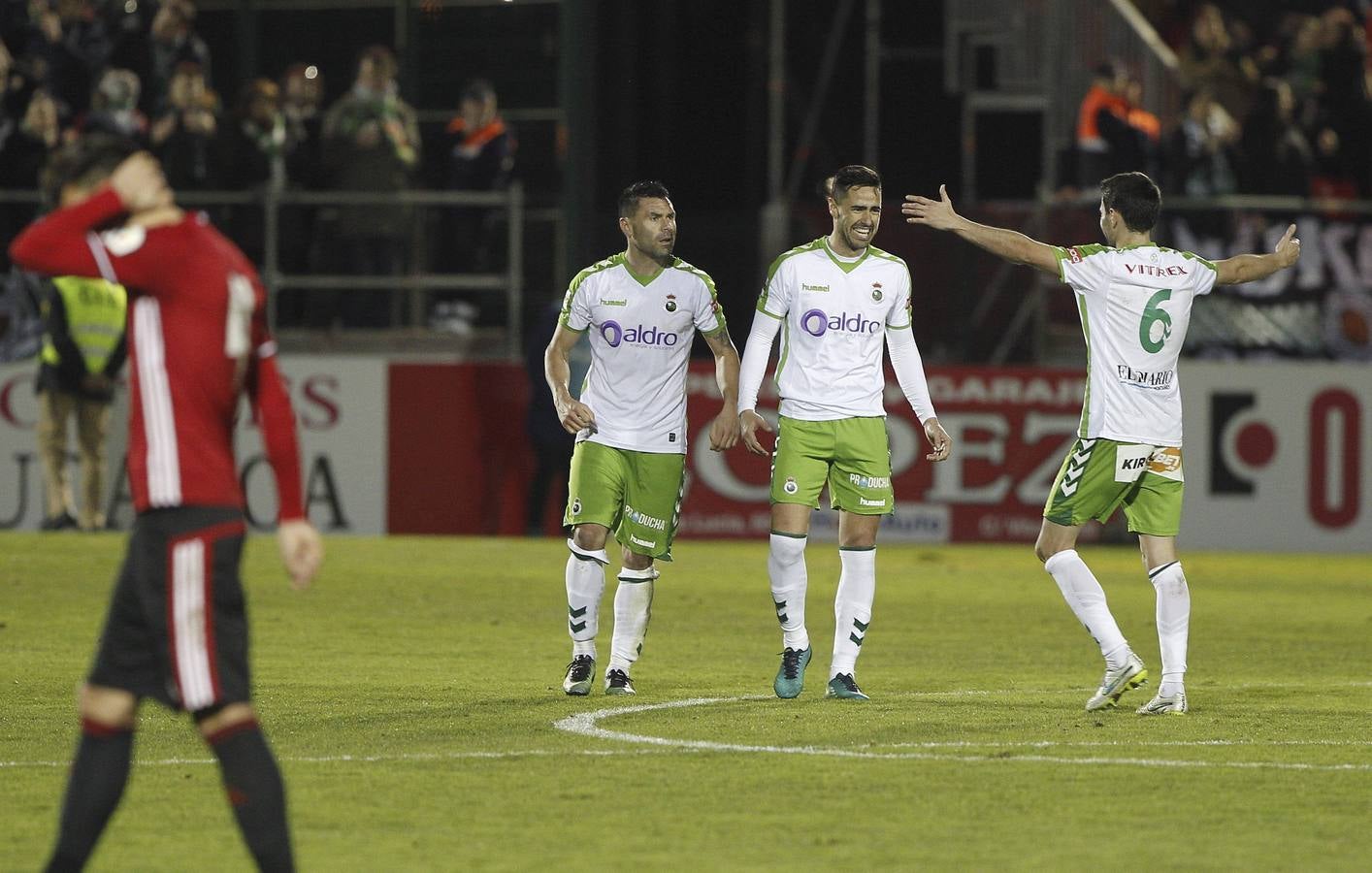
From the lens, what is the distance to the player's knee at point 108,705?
5.45 m

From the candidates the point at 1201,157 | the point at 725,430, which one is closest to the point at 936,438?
the point at 725,430

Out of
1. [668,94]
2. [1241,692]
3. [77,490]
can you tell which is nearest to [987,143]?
[668,94]

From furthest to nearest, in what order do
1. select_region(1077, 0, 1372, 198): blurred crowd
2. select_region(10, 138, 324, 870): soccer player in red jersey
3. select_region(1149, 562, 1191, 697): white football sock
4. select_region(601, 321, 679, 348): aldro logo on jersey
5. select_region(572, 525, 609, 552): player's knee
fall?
1. select_region(1077, 0, 1372, 198): blurred crowd
2. select_region(601, 321, 679, 348): aldro logo on jersey
3. select_region(572, 525, 609, 552): player's knee
4. select_region(1149, 562, 1191, 697): white football sock
5. select_region(10, 138, 324, 870): soccer player in red jersey

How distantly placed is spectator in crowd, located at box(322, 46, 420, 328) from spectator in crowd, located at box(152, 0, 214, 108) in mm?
1717

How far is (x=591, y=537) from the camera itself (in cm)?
1016

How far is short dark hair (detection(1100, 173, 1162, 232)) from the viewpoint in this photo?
9508mm

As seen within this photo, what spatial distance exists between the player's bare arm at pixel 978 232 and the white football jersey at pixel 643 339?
1.27m

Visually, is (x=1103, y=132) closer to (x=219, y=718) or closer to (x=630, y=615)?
(x=630, y=615)

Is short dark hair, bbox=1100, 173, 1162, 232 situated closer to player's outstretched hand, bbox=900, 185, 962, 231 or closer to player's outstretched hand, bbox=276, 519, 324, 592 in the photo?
player's outstretched hand, bbox=900, 185, 962, 231

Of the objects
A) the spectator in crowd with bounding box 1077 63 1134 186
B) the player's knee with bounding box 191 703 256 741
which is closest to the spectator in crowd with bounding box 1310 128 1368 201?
the spectator in crowd with bounding box 1077 63 1134 186

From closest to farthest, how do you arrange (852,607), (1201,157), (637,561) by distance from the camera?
(852,607) → (637,561) → (1201,157)

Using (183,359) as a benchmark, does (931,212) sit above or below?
above

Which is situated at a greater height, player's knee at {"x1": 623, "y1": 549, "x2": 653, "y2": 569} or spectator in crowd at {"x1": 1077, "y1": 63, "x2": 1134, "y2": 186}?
spectator in crowd at {"x1": 1077, "y1": 63, "x2": 1134, "y2": 186}

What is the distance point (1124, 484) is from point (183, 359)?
5.14m
